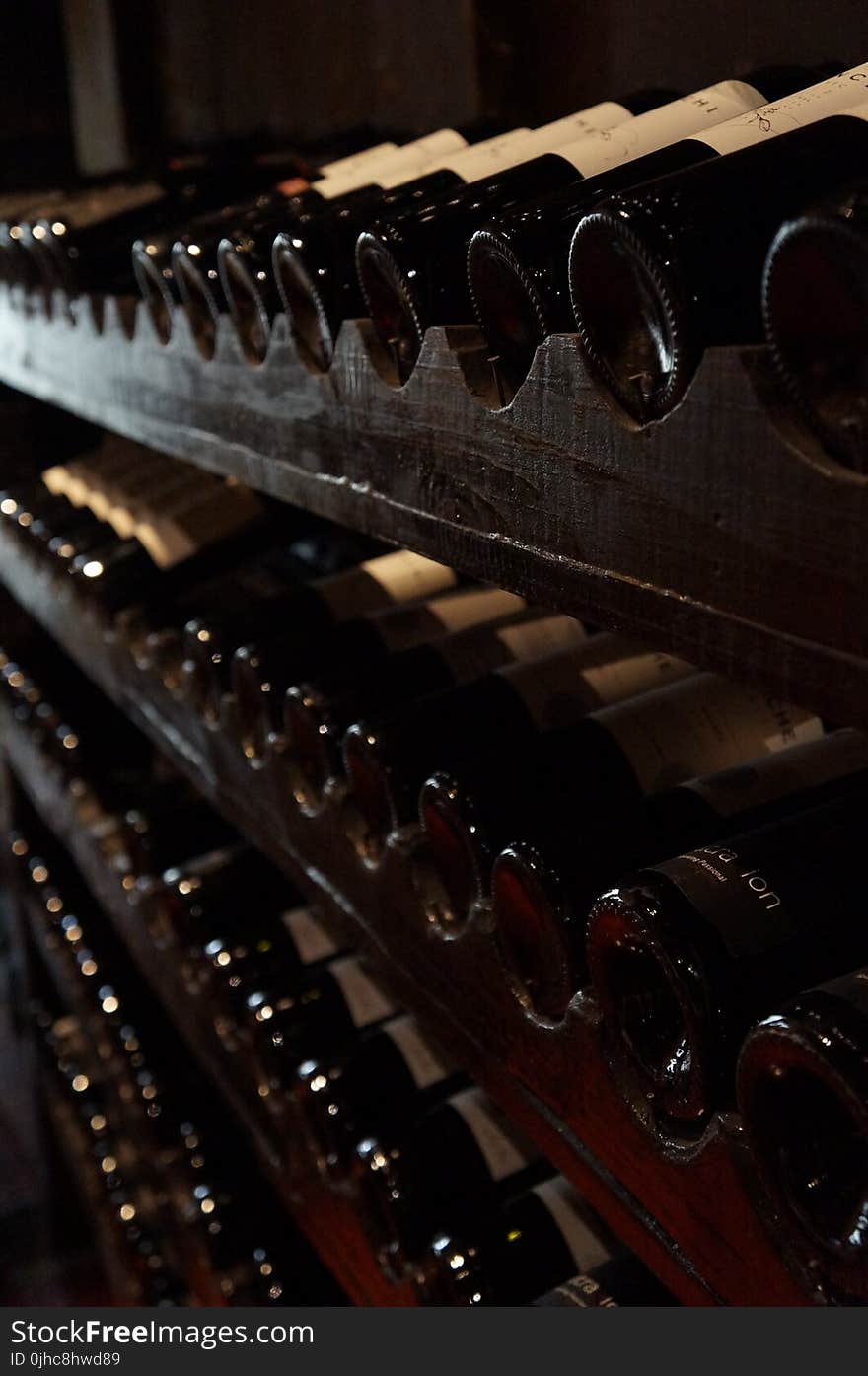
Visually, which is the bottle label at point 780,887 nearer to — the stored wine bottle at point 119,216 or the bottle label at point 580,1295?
the bottle label at point 580,1295

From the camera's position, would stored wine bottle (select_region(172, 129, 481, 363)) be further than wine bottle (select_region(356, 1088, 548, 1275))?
No

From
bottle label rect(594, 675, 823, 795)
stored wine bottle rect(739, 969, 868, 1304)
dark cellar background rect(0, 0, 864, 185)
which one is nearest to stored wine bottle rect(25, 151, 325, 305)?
dark cellar background rect(0, 0, 864, 185)

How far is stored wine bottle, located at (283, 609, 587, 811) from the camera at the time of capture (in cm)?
80

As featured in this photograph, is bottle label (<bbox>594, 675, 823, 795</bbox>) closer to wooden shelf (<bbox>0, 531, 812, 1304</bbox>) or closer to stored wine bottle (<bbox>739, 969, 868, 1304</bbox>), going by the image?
wooden shelf (<bbox>0, 531, 812, 1304</bbox>)

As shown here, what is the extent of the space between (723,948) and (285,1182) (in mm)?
644

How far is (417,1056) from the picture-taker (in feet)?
3.07

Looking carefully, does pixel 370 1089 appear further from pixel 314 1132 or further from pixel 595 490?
pixel 595 490

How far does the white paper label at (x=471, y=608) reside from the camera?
0.92m

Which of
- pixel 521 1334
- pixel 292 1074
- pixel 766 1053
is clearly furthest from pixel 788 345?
pixel 292 1074

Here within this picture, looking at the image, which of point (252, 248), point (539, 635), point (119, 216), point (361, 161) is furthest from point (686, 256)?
point (119, 216)

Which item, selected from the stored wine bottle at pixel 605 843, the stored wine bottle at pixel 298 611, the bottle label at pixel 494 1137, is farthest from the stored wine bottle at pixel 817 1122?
the stored wine bottle at pixel 298 611

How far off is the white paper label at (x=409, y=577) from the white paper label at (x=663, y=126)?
422 millimetres

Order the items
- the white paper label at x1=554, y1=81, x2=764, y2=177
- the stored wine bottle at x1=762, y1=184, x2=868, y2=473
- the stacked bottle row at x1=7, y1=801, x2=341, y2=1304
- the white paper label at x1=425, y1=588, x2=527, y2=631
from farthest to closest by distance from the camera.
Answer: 1. the stacked bottle row at x1=7, y1=801, x2=341, y2=1304
2. the white paper label at x1=425, y1=588, x2=527, y2=631
3. the white paper label at x1=554, y1=81, x2=764, y2=177
4. the stored wine bottle at x1=762, y1=184, x2=868, y2=473

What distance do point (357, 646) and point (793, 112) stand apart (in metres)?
0.51
